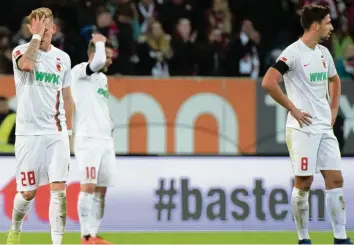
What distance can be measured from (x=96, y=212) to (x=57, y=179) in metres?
1.78

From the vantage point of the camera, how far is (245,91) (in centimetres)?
1396

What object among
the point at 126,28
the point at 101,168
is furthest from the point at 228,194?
the point at 126,28

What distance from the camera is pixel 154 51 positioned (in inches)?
574

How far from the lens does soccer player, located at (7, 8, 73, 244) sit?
8688 millimetres

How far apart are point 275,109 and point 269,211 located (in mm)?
2628

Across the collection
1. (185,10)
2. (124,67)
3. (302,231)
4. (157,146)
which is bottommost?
(302,231)

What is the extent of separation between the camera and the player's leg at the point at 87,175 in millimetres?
10289

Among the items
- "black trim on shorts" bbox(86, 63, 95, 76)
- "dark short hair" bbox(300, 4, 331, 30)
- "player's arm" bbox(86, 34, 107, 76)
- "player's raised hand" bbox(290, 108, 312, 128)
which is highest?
"dark short hair" bbox(300, 4, 331, 30)

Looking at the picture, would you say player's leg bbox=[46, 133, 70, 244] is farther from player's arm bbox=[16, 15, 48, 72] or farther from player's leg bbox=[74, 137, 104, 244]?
player's leg bbox=[74, 137, 104, 244]

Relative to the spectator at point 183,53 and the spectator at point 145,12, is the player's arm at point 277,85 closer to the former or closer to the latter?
the spectator at point 183,53

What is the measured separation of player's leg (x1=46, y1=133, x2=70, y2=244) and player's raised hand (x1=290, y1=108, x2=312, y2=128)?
1.98 meters

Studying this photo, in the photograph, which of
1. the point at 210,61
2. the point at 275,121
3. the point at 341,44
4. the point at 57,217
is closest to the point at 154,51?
the point at 210,61

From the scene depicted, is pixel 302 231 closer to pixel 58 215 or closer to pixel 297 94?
pixel 297 94

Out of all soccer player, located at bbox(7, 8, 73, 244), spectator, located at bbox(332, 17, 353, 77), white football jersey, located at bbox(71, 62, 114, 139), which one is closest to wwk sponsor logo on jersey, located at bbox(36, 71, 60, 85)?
soccer player, located at bbox(7, 8, 73, 244)
